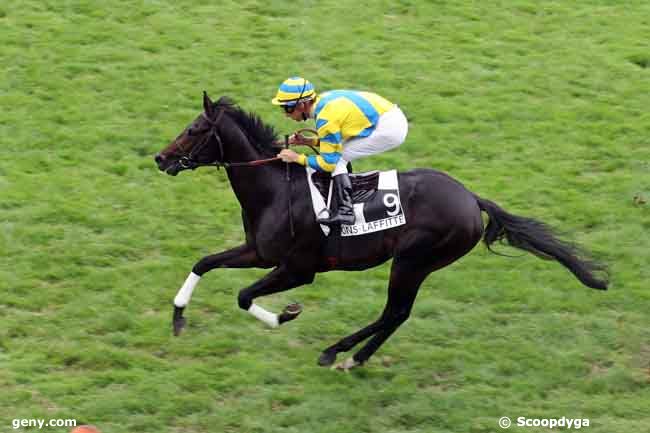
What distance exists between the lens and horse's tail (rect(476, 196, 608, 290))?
7508 mm

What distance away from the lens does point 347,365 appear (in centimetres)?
751

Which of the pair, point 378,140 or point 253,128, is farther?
point 253,128

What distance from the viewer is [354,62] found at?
1237 centimetres

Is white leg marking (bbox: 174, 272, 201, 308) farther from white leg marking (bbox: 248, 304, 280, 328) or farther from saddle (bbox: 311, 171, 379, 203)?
saddle (bbox: 311, 171, 379, 203)

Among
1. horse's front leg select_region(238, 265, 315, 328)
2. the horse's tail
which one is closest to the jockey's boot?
horse's front leg select_region(238, 265, 315, 328)

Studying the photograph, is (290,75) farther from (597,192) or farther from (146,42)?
(597,192)

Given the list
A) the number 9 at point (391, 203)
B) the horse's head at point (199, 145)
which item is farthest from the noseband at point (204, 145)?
the number 9 at point (391, 203)

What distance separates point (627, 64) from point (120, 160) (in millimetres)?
6376

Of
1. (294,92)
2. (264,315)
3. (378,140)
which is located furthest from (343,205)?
(264,315)

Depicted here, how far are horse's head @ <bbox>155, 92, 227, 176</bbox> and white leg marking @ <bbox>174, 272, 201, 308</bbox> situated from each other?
0.86 metres

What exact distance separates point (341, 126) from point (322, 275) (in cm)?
194

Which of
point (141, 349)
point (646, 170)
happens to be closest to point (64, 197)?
point (141, 349)

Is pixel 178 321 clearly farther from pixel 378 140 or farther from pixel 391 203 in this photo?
pixel 378 140

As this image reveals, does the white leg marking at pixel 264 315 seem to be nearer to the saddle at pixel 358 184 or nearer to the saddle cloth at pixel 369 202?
the saddle cloth at pixel 369 202
